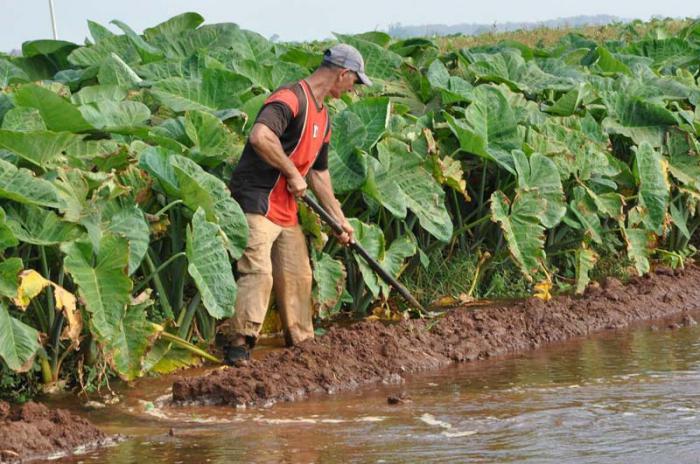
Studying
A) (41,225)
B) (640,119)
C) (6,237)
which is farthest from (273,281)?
(640,119)

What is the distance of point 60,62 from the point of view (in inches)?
376

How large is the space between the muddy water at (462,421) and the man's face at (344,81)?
1449 millimetres

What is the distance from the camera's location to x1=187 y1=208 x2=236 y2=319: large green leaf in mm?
5957

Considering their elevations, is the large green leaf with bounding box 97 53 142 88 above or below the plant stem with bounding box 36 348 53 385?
above

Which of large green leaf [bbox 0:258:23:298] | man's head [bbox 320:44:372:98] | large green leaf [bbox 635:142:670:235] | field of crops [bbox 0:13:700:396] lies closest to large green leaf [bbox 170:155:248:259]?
field of crops [bbox 0:13:700:396]

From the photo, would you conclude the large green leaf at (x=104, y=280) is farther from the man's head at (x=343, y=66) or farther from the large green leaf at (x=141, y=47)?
the large green leaf at (x=141, y=47)

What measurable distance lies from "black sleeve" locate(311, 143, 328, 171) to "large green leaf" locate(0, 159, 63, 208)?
157 cm

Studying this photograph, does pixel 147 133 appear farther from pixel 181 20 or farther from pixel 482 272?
pixel 181 20

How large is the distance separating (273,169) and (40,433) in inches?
75.6

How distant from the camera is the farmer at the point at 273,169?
629 centimetres

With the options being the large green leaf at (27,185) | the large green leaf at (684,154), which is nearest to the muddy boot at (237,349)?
the large green leaf at (27,185)

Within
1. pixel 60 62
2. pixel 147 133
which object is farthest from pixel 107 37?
pixel 147 133

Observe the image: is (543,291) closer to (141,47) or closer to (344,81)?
(344,81)

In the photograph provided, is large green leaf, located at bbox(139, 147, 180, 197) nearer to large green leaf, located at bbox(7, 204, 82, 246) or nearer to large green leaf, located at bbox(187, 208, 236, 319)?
large green leaf, located at bbox(187, 208, 236, 319)
